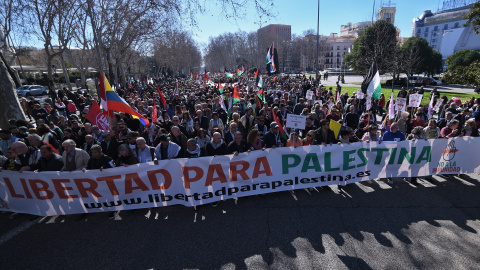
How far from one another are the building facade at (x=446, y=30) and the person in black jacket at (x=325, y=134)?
8193 cm

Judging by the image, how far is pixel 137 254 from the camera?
12.9 ft

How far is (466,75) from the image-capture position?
799cm

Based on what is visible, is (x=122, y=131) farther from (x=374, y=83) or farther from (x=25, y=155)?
(x=374, y=83)

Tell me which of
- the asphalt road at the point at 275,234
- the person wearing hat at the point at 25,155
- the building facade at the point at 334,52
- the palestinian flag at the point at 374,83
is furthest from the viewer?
the building facade at the point at 334,52

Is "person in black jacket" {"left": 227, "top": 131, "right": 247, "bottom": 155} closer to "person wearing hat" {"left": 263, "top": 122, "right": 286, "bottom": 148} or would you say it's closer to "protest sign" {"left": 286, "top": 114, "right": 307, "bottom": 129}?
"person wearing hat" {"left": 263, "top": 122, "right": 286, "bottom": 148}

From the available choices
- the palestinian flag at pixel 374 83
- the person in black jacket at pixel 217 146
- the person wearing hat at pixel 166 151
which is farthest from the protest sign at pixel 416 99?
the person wearing hat at pixel 166 151

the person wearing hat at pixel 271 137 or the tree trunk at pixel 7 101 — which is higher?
the tree trunk at pixel 7 101

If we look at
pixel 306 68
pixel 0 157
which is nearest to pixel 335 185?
pixel 0 157

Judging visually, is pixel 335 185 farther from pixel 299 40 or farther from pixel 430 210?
pixel 299 40

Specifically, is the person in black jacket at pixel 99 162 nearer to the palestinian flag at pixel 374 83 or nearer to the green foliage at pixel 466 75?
the palestinian flag at pixel 374 83

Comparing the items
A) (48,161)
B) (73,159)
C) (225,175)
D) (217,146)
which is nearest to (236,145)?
(217,146)

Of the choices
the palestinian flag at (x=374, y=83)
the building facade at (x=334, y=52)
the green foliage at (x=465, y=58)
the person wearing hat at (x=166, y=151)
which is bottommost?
the person wearing hat at (x=166, y=151)

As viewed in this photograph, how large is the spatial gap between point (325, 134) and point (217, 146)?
8.76ft

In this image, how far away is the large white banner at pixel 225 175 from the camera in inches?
186
